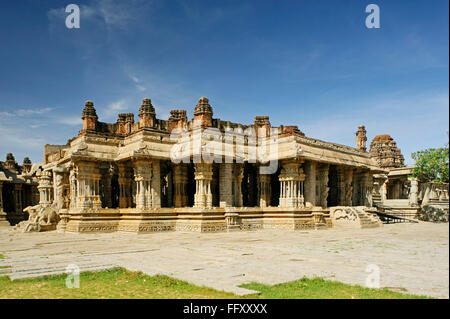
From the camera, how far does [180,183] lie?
22234mm

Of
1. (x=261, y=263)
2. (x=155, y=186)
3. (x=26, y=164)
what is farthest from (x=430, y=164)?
(x=26, y=164)

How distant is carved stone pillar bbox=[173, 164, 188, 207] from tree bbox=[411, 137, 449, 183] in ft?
63.4

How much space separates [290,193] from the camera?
21156 mm

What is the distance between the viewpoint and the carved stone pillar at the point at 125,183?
75.0ft

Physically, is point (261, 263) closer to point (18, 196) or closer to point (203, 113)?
point (203, 113)

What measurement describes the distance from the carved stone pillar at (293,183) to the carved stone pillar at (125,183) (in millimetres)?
8988

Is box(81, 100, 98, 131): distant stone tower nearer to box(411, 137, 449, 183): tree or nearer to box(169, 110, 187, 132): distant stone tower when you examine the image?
box(169, 110, 187, 132): distant stone tower

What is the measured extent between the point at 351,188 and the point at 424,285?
69.8 ft

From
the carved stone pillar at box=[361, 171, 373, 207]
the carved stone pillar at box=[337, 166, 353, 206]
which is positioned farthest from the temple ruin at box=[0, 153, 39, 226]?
the carved stone pillar at box=[361, 171, 373, 207]

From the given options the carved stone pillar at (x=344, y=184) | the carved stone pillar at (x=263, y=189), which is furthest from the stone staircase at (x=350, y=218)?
the carved stone pillar at (x=263, y=189)

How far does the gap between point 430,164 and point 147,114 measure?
2197cm

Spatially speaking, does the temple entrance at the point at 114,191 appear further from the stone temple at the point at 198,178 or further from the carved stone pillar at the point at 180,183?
the carved stone pillar at the point at 180,183

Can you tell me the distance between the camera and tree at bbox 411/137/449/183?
29.6m

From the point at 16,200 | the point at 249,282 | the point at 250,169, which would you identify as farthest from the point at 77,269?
the point at 16,200
